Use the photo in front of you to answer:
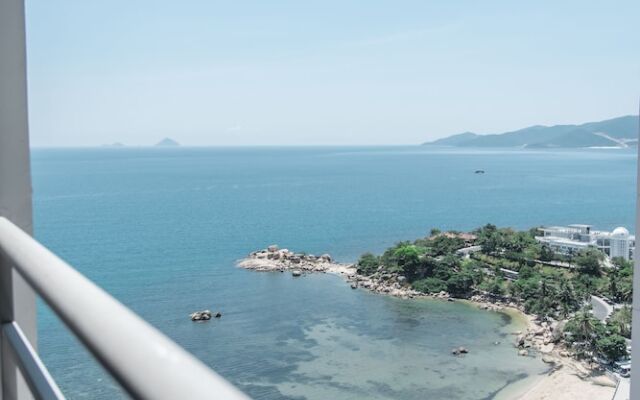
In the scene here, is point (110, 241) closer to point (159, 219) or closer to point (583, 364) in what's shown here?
point (159, 219)

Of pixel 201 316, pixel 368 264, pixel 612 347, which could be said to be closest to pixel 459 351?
pixel 612 347

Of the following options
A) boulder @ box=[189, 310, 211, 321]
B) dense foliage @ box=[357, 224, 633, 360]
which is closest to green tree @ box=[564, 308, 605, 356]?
dense foliage @ box=[357, 224, 633, 360]

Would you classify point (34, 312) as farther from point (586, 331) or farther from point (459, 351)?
point (459, 351)

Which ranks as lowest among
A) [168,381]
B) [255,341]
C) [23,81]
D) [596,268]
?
[255,341]

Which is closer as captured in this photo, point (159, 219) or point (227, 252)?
point (227, 252)

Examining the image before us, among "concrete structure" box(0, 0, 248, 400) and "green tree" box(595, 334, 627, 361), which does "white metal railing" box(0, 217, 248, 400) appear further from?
"green tree" box(595, 334, 627, 361)

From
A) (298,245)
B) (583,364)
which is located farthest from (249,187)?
(583,364)

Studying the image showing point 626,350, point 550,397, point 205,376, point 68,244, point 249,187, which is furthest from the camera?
point 249,187
